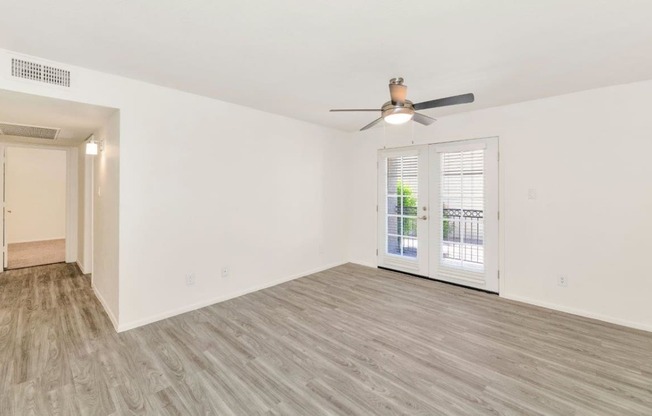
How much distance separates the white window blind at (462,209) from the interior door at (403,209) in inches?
11.4

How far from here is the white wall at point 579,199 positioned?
3098 millimetres

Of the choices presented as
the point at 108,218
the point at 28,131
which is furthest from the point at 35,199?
the point at 108,218

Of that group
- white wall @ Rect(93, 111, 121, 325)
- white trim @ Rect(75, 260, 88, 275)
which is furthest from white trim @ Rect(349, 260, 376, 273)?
white trim @ Rect(75, 260, 88, 275)

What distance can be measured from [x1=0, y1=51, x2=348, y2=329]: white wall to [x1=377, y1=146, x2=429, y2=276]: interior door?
4.40 feet

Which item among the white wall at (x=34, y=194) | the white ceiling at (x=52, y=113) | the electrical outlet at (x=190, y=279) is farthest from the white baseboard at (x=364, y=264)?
the white wall at (x=34, y=194)

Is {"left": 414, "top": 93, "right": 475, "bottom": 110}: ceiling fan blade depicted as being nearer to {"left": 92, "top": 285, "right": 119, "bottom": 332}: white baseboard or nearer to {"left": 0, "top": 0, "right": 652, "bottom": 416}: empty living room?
{"left": 0, "top": 0, "right": 652, "bottom": 416}: empty living room

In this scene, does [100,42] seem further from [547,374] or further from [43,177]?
[43,177]

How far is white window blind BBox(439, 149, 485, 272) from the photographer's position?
4148 millimetres

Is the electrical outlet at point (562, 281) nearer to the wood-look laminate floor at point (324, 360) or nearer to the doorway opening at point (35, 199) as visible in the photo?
the wood-look laminate floor at point (324, 360)

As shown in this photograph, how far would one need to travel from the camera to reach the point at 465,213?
14.0 feet

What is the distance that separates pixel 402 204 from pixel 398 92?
8.83 feet

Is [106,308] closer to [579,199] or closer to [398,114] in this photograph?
[398,114]

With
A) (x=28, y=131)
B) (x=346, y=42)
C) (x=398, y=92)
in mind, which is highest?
(x=346, y=42)

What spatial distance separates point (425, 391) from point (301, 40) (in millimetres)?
2698
